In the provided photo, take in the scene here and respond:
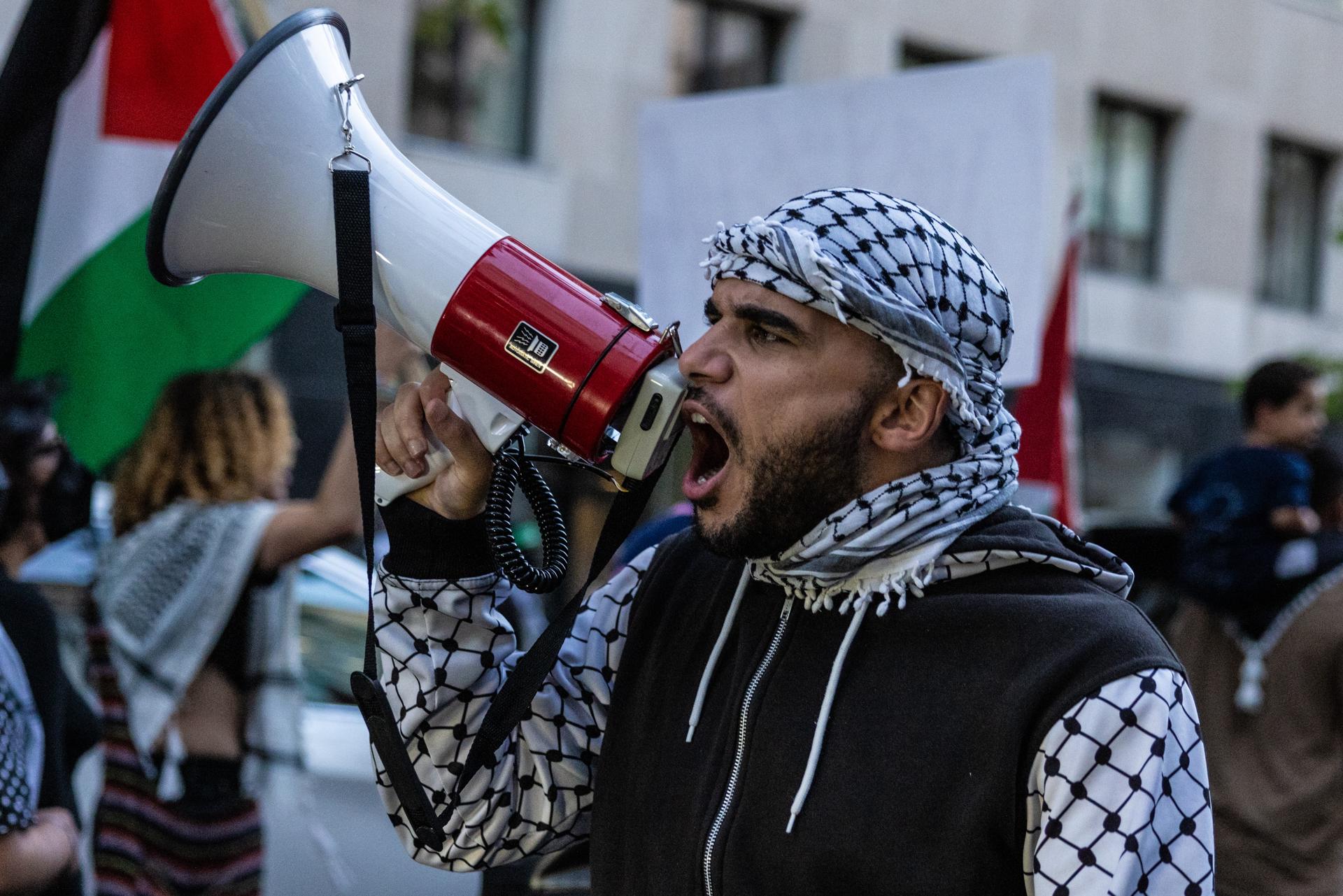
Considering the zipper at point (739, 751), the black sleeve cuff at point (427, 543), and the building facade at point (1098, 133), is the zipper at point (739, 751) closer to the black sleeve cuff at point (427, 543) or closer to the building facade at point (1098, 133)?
the black sleeve cuff at point (427, 543)

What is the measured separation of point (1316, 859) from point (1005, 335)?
121 inches

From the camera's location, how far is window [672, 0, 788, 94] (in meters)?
12.4

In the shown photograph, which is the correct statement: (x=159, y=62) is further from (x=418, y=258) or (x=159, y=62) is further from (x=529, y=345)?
(x=529, y=345)

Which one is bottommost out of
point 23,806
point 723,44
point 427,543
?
point 23,806

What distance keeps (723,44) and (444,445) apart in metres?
11.3

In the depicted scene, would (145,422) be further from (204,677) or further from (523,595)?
(523,595)

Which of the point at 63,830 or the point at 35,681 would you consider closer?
the point at 63,830

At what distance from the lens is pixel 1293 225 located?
16250 millimetres

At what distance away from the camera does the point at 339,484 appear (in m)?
3.30

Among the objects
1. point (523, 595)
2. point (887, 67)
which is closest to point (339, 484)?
point (523, 595)

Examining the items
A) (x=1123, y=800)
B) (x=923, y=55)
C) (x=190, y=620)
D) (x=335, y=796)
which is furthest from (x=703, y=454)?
(x=923, y=55)

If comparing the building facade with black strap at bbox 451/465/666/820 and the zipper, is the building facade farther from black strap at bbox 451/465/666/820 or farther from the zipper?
the zipper

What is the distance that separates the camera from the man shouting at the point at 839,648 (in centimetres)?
163

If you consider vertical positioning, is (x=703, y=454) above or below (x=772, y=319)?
below
